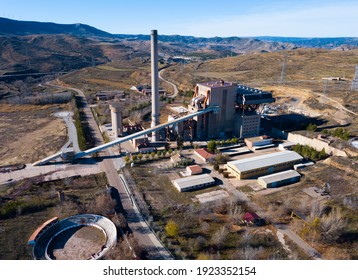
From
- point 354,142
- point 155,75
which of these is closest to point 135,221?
point 155,75

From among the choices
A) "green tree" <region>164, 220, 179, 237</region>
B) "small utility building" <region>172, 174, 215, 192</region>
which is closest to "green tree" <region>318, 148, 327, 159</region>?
"small utility building" <region>172, 174, 215, 192</region>

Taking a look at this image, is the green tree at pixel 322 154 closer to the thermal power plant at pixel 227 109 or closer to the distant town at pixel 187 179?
the distant town at pixel 187 179

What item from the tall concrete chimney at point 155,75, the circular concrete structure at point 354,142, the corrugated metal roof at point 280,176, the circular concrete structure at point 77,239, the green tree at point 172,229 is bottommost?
the circular concrete structure at point 77,239

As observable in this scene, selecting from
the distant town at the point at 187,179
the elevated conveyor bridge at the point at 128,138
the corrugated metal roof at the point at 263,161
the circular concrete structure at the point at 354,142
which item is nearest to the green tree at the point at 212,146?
the distant town at the point at 187,179

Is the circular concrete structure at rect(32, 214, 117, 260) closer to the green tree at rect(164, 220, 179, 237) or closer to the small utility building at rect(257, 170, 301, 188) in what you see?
the green tree at rect(164, 220, 179, 237)

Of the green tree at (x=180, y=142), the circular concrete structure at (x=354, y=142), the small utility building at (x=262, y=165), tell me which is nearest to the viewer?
the small utility building at (x=262, y=165)

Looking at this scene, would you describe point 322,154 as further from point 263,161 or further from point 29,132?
point 29,132

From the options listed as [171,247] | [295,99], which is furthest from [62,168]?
[295,99]
